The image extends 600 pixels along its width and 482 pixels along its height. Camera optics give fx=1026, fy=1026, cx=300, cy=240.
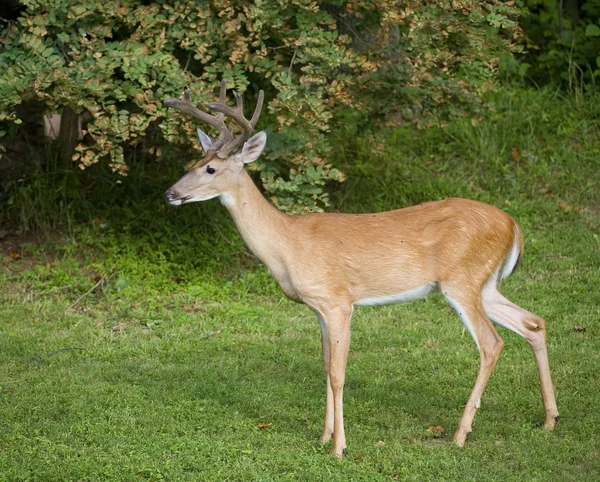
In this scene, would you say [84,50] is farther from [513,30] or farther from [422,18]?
[513,30]

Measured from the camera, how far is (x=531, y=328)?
5.89 metres

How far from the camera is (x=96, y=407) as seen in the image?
6.02m

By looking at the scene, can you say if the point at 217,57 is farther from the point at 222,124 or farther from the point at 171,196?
the point at 171,196

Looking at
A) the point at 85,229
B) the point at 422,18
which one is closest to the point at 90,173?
the point at 85,229

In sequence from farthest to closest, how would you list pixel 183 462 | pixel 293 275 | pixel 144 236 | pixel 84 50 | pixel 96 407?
1. pixel 144 236
2. pixel 84 50
3. pixel 96 407
4. pixel 293 275
5. pixel 183 462

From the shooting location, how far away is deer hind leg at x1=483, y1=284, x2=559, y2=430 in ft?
18.9

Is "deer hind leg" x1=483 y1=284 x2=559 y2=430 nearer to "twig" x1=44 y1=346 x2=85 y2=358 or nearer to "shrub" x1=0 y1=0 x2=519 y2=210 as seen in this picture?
"shrub" x1=0 y1=0 x2=519 y2=210

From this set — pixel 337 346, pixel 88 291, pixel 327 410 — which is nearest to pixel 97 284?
pixel 88 291

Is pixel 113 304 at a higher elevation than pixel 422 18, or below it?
below

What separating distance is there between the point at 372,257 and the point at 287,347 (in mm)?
1780

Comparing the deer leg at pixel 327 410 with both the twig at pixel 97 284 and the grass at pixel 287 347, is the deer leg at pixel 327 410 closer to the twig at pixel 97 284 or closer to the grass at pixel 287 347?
the grass at pixel 287 347

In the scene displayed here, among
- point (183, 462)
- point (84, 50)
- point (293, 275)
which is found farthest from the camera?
point (84, 50)

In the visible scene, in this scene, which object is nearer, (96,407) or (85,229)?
(96,407)

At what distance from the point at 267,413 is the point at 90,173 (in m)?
3.92
